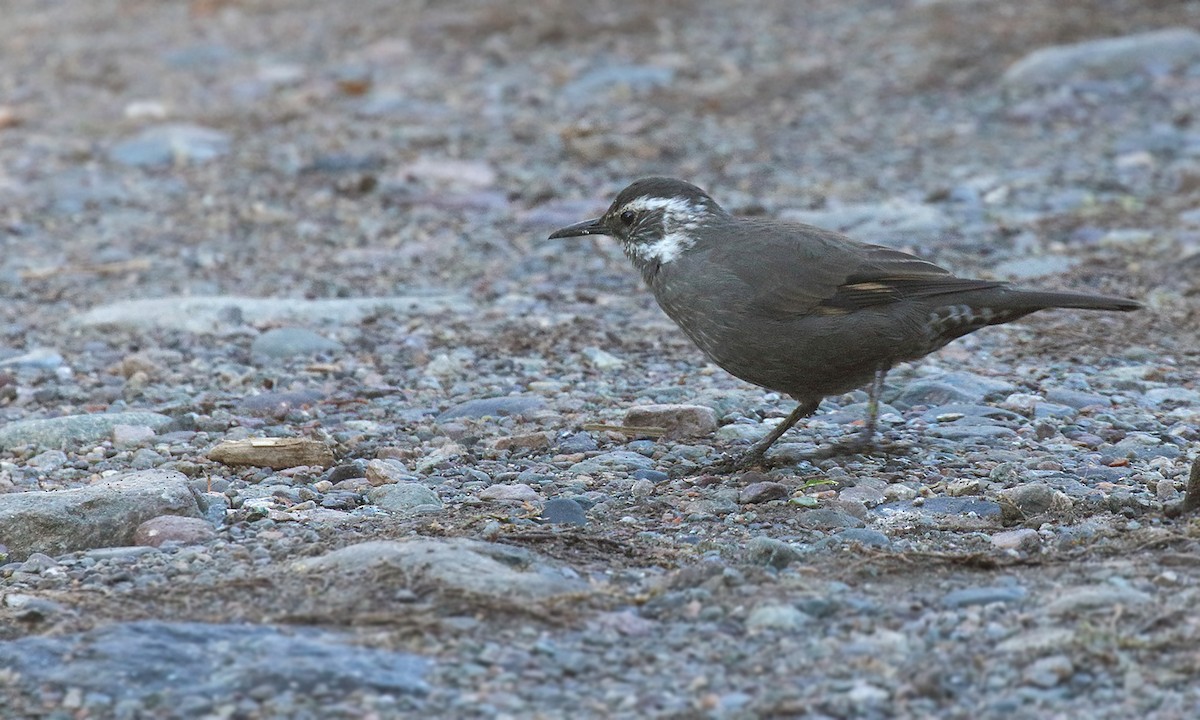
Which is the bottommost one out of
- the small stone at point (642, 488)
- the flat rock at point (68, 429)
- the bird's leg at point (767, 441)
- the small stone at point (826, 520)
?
the bird's leg at point (767, 441)

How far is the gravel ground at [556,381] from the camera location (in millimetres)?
4141

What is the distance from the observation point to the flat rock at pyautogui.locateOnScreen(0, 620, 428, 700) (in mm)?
3947

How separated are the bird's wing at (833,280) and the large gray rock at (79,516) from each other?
2.32m

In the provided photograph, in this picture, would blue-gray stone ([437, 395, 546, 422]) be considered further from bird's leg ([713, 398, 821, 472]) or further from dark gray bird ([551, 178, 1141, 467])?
bird's leg ([713, 398, 821, 472])

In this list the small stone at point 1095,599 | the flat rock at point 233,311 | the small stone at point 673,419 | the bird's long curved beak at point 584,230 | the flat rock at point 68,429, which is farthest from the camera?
the flat rock at point 233,311

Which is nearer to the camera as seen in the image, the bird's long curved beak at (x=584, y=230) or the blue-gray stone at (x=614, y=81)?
the bird's long curved beak at (x=584, y=230)

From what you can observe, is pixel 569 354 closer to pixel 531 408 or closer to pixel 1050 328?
pixel 531 408

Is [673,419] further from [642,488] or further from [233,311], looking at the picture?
[233,311]

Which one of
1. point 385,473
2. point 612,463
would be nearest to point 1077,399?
point 612,463

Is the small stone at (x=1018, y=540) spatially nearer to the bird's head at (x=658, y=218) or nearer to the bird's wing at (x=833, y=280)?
the bird's wing at (x=833, y=280)

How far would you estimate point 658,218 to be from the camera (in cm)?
689

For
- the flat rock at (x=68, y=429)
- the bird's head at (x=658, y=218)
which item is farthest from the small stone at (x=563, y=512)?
the flat rock at (x=68, y=429)

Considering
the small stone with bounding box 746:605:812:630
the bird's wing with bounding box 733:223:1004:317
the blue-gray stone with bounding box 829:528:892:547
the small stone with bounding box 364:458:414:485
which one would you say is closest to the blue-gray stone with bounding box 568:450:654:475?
the small stone with bounding box 364:458:414:485

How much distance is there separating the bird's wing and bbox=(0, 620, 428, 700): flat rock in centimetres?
262
